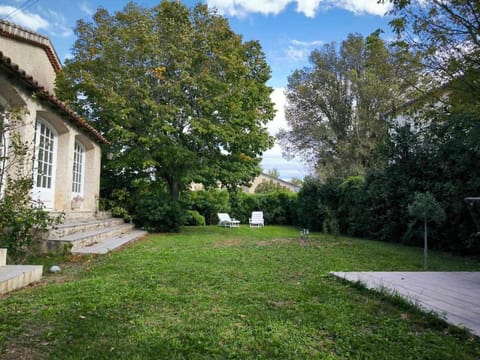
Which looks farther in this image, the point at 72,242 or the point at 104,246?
the point at 104,246

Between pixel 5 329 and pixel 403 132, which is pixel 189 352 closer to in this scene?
pixel 5 329

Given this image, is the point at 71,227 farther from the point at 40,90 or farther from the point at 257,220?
the point at 257,220

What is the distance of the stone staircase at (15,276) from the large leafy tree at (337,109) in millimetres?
19065

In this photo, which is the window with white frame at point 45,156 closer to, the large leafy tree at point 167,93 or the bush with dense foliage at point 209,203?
the large leafy tree at point 167,93

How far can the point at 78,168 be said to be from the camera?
12008 mm

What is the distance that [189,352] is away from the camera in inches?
105

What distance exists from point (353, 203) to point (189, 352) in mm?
13097

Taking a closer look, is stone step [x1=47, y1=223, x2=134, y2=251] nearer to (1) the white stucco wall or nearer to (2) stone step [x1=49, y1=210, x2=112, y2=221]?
(2) stone step [x1=49, y1=210, x2=112, y2=221]

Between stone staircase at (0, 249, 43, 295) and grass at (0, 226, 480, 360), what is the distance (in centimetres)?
15

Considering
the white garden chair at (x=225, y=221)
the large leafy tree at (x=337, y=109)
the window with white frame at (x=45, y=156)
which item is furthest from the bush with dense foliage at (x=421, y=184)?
the window with white frame at (x=45, y=156)

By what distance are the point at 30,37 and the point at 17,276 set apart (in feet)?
38.7

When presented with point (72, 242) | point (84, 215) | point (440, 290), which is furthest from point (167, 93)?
point (440, 290)

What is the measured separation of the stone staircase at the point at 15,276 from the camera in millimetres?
4219

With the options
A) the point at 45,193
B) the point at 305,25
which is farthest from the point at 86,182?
the point at 305,25
